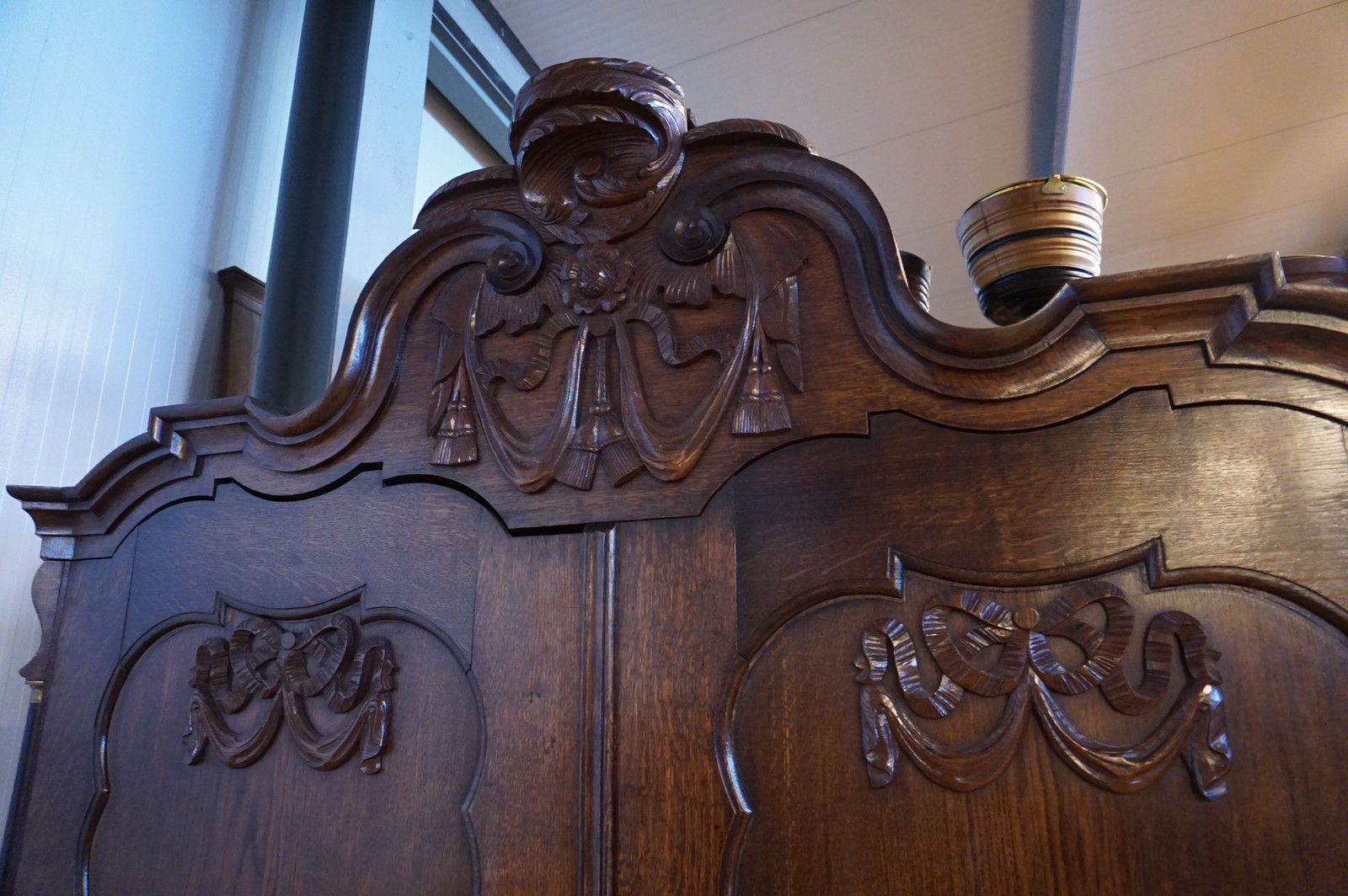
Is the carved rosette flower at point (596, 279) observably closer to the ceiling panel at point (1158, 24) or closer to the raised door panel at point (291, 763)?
the raised door panel at point (291, 763)

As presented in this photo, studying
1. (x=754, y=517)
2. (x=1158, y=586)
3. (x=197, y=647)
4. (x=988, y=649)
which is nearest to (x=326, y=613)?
(x=197, y=647)

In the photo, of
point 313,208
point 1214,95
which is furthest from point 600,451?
point 1214,95

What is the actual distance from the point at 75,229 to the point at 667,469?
1.01 metres

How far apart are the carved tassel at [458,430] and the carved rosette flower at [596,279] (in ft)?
0.46

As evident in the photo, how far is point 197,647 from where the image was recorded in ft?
2.92

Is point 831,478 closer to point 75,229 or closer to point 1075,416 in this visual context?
point 1075,416

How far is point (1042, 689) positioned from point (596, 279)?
1.72ft

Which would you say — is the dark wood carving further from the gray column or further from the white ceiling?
the white ceiling

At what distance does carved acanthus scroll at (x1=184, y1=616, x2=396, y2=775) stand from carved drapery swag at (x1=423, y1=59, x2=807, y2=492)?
0.22 metres

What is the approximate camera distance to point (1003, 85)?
6.69 feet

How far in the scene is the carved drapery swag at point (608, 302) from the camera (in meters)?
0.76

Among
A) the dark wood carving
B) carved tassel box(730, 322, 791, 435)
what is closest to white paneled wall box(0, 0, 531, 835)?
the dark wood carving

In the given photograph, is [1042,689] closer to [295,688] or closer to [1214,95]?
[295,688]

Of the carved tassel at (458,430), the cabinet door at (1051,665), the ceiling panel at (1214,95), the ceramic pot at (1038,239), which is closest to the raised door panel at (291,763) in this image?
the carved tassel at (458,430)
